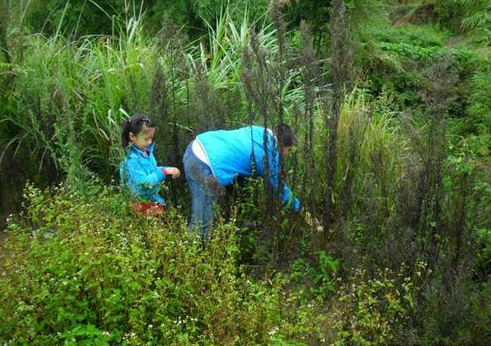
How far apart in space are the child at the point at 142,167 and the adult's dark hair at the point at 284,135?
0.86 meters

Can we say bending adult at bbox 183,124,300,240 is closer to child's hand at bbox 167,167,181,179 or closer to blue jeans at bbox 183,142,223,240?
blue jeans at bbox 183,142,223,240

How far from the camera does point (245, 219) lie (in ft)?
16.6

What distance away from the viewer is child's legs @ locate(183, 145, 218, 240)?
471 cm

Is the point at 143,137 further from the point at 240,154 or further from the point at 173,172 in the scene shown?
the point at 240,154

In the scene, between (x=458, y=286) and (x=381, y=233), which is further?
(x=381, y=233)

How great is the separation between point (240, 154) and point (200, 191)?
1.27ft

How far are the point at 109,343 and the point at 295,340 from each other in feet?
3.21

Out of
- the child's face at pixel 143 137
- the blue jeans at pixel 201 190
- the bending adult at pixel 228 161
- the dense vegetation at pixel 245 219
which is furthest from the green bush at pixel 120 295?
the child's face at pixel 143 137

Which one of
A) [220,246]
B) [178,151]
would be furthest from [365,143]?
[220,246]

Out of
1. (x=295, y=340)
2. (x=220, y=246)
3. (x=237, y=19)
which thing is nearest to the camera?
(x=295, y=340)

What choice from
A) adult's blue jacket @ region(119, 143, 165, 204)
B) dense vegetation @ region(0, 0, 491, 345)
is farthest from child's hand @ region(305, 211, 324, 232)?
adult's blue jacket @ region(119, 143, 165, 204)

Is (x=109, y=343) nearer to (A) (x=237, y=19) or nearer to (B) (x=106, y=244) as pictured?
(B) (x=106, y=244)

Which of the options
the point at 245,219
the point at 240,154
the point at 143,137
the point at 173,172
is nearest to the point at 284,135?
the point at 240,154

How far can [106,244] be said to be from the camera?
389cm
